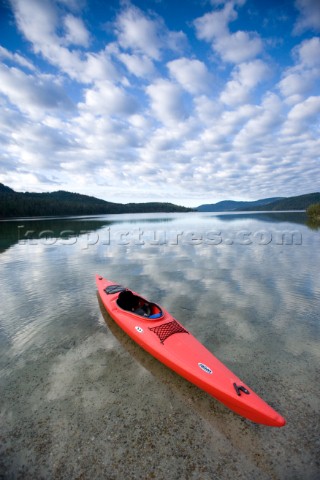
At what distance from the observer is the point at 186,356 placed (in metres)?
5.91

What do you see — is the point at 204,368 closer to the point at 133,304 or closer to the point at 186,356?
the point at 186,356

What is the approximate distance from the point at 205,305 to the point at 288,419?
19.1 feet

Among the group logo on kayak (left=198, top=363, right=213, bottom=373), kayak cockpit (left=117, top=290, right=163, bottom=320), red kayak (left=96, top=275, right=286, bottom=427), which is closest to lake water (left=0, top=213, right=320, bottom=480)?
red kayak (left=96, top=275, right=286, bottom=427)

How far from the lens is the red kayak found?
453cm

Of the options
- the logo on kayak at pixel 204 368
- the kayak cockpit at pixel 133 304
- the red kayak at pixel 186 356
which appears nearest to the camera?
the red kayak at pixel 186 356

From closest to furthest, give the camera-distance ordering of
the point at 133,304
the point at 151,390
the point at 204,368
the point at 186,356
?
the point at 204,368 < the point at 151,390 < the point at 186,356 < the point at 133,304

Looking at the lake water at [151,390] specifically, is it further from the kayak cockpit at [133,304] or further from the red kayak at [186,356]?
Result: the kayak cockpit at [133,304]

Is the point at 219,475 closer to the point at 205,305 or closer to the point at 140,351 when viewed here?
the point at 140,351

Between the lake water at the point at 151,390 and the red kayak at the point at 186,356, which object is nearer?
the lake water at the point at 151,390

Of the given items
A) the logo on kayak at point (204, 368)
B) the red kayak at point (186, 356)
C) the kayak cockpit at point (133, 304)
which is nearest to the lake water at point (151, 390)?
the red kayak at point (186, 356)

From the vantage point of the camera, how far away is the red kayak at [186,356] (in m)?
4.53

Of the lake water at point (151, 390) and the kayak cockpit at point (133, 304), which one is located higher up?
the kayak cockpit at point (133, 304)

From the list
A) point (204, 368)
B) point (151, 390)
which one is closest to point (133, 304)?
point (151, 390)

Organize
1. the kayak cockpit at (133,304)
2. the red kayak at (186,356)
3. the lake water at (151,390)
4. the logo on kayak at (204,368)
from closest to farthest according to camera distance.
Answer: the lake water at (151,390) < the red kayak at (186,356) < the logo on kayak at (204,368) < the kayak cockpit at (133,304)
